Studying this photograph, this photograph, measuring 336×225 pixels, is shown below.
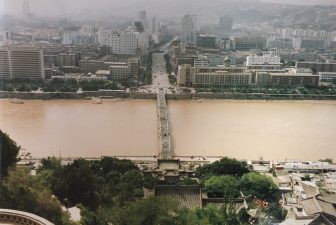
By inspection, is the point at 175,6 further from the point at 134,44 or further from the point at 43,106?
the point at 43,106

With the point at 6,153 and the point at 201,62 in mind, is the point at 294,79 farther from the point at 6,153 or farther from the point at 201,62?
the point at 6,153

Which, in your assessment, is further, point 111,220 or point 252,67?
point 252,67

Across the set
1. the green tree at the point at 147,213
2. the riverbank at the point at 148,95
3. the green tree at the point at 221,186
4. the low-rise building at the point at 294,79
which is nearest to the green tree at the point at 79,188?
the green tree at the point at 147,213

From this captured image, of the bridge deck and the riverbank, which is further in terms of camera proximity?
the riverbank

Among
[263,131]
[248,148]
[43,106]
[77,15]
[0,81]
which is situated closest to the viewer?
[248,148]

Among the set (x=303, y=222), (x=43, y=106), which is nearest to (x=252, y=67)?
(x=43, y=106)

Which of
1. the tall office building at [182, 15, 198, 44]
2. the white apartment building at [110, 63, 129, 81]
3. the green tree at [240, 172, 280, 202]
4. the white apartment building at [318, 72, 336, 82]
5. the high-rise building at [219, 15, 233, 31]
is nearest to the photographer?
the green tree at [240, 172, 280, 202]

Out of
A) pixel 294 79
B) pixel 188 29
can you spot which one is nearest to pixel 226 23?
pixel 188 29

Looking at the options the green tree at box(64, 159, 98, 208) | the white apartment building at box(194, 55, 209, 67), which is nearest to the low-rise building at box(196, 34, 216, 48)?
the white apartment building at box(194, 55, 209, 67)

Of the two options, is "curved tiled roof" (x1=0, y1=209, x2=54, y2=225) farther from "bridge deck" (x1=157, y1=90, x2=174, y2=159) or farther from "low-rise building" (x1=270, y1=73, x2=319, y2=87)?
"low-rise building" (x1=270, y1=73, x2=319, y2=87)
